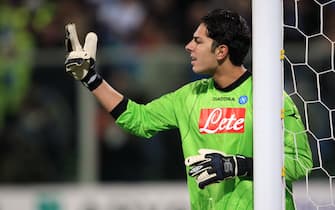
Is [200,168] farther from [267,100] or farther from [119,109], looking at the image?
[119,109]

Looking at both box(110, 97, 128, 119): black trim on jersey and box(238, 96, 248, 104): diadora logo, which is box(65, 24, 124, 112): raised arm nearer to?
box(110, 97, 128, 119): black trim on jersey

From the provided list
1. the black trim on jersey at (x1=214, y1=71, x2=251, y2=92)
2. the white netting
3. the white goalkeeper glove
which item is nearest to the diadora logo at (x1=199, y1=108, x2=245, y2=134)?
the black trim on jersey at (x1=214, y1=71, x2=251, y2=92)

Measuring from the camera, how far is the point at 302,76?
8.41 meters

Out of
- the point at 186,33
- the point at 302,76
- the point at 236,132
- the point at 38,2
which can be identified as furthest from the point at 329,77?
the point at 38,2

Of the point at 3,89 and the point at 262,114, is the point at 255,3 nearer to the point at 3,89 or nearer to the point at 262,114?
the point at 262,114

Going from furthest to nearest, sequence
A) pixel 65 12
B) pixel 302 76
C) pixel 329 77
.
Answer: pixel 65 12 < pixel 302 76 < pixel 329 77

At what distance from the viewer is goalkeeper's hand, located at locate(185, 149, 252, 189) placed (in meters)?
4.90

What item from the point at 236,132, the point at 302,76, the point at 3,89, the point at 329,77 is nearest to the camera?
the point at 236,132

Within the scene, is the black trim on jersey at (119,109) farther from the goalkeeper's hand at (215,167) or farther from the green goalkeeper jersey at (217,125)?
the goalkeeper's hand at (215,167)

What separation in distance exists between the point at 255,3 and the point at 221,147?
2.59ft

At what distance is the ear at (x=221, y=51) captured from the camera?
17.3 ft

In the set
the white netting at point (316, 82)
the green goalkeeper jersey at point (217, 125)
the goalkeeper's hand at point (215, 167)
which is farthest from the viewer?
the white netting at point (316, 82)

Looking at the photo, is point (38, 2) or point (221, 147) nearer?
point (221, 147)

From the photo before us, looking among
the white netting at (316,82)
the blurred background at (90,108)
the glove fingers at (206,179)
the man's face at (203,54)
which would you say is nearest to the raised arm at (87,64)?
the man's face at (203,54)
